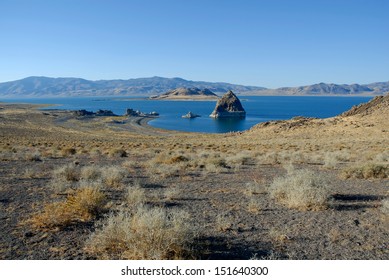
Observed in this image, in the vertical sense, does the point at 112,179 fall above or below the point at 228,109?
above

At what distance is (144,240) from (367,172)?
10918mm

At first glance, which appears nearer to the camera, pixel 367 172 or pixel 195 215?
pixel 195 215

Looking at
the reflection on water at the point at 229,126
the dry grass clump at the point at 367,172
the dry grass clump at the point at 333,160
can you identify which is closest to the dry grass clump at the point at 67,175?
the dry grass clump at the point at 367,172

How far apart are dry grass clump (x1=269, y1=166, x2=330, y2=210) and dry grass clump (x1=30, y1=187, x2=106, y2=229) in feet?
16.2

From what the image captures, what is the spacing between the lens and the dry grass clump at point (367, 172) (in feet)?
45.6

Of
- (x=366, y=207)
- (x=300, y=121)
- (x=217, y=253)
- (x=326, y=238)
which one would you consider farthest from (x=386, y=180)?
(x=300, y=121)

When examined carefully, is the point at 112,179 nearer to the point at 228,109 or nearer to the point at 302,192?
the point at 302,192

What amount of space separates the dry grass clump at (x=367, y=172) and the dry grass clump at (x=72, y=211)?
385 inches

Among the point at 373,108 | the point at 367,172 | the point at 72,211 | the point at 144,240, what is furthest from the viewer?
the point at 373,108

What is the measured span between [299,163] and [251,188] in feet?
29.0

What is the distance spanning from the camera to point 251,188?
37.5ft

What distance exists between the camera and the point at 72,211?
8.56 meters

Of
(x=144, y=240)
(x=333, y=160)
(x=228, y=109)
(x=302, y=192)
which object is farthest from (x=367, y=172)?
(x=228, y=109)
